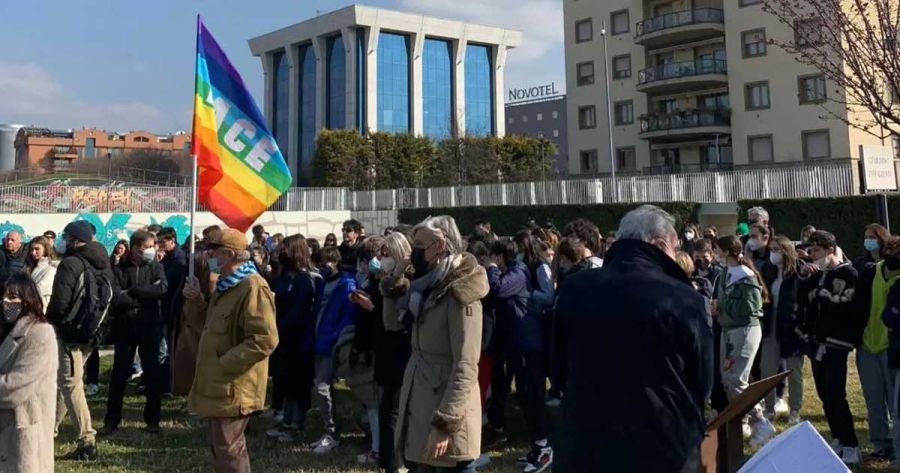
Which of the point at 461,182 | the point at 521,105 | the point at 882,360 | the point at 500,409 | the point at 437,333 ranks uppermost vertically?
the point at 521,105

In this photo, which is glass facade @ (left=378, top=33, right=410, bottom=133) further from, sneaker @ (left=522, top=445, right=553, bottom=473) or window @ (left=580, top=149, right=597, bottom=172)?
sneaker @ (left=522, top=445, right=553, bottom=473)

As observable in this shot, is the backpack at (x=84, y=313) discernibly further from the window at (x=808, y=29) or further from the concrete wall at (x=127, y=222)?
the concrete wall at (x=127, y=222)

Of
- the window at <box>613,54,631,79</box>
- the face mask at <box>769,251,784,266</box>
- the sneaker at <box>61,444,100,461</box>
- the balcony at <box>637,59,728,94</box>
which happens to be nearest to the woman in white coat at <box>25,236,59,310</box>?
the sneaker at <box>61,444,100,461</box>

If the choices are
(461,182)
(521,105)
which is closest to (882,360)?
(461,182)

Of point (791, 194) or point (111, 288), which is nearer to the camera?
point (111, 288)

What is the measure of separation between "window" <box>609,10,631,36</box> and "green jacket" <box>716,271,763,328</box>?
45.4 metres

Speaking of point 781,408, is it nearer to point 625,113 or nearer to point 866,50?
point 866,50

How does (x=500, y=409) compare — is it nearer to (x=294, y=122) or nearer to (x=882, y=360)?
(x=882, y=360)

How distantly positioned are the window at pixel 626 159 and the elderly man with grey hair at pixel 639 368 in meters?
47.5

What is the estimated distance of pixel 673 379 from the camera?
303 centimetres

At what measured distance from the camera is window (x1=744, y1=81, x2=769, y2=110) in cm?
4338

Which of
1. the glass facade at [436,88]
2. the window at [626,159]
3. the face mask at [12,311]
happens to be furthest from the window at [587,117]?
the face mask at [12,311]

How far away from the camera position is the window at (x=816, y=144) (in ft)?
135

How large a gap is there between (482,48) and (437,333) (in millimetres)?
80905
